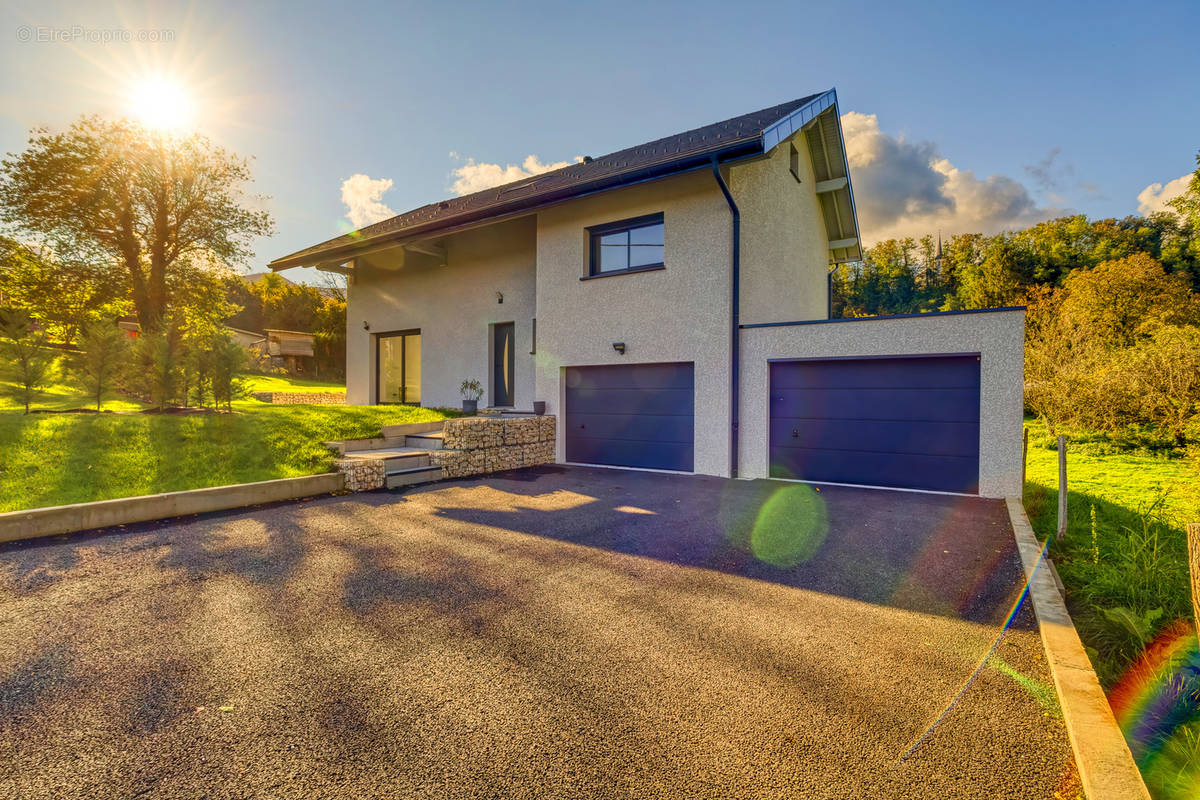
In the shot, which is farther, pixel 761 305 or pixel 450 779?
pixel 761 305

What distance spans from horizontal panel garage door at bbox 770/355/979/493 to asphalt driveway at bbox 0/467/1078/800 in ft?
8.55

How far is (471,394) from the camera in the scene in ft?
40.0

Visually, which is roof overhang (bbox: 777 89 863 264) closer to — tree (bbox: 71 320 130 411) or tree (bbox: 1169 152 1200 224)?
tree (bbox: 71 320 130 411)

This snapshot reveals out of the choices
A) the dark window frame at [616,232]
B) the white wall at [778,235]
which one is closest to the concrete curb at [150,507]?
the dark window frame at [616,232]

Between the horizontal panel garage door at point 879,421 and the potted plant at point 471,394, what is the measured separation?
665cm

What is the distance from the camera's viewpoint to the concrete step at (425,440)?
9180 mm

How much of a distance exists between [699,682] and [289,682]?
203 centimetres

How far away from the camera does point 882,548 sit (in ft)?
16.1

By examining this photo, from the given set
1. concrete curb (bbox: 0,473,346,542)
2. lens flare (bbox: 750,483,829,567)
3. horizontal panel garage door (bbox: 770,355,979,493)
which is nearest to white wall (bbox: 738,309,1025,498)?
horizontal panel garage door (bbox: 770,355,979,493)

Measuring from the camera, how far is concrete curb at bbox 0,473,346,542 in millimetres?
4918

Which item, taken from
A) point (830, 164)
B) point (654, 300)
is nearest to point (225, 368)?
point (654, 300)

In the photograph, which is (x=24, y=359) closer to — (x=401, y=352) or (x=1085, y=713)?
(x=401, y=352)

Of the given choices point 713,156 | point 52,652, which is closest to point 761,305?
point 713,156

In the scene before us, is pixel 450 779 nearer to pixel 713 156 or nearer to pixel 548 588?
pixel 548 588
